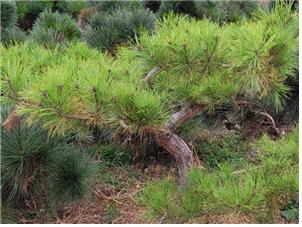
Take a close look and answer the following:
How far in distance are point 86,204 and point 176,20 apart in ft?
2.54

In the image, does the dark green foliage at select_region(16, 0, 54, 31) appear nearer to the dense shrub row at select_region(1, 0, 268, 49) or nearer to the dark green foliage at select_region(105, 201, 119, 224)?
the dense shrub row at select_region(1, 0, 268, 49)

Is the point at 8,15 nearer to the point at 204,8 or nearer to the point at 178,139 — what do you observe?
the point at 204,8

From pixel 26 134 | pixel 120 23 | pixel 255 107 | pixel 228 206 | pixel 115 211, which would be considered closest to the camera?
pixel 228 206

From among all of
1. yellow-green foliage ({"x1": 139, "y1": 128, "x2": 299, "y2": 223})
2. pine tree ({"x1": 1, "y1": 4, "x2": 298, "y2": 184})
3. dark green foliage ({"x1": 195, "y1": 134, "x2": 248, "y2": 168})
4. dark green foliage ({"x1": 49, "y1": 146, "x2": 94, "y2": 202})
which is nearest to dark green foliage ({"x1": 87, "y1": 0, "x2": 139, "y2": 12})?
dark green foliage ({"x1": 195, "y1": 134, "x2": 248, "y2": 168})

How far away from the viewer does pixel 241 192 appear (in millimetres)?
1071

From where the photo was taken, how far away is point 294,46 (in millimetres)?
1149

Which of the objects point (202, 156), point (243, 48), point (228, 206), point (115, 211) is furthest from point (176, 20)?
point (202, 156)

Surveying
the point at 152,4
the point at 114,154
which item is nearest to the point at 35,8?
the point at 152,4

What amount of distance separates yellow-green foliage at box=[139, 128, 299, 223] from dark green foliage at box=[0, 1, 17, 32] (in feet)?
6.01

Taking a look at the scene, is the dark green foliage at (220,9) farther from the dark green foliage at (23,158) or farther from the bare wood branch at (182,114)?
the dark green foliage at (23,158)

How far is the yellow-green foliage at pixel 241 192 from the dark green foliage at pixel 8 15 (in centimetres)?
183

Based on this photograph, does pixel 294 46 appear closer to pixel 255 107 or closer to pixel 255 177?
pixel 255 177

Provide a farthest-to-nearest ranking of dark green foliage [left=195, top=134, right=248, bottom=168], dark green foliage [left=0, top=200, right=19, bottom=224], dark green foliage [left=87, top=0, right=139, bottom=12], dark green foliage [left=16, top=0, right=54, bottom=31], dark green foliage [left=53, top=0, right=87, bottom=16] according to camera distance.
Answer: dark green foliage [left=53, top=0, right=87, bottom=16], dark green foliage [left=16, top=0, right=54, bottom=31], dark green foliage [left=87, top=0, right=139, bottom=12], dark green foliage [left=195, top=134, right=248, bottom=168], dark green foliage [left=0, top=200, right=19, bottom=224]

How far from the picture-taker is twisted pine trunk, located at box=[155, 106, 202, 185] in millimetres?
1375
